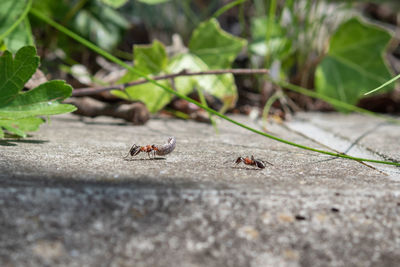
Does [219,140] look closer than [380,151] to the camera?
No

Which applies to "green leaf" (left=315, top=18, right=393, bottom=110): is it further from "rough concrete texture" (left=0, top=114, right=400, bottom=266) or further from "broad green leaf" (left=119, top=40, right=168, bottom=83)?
"rough concrete texture" (left=0, top=114, right=400, bottom=266)

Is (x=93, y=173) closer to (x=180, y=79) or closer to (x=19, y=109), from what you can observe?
(x=19, y=109)

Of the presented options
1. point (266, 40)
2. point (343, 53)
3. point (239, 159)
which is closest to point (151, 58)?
point (266, 40)

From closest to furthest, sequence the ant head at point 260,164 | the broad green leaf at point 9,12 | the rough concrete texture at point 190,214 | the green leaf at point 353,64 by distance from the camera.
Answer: the rough concrete texture at point 190,214
the ant head at point 260,164
the broad green leaf at point 9,12
the green leaf at point 353,64

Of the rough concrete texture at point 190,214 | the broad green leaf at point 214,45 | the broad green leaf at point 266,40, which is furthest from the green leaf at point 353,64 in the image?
the rough concrete texture at point 190,214

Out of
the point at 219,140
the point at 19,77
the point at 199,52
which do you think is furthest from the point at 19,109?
the point at 199,52

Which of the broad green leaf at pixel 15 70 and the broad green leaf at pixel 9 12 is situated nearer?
the broad green leaf at pixel 15 70

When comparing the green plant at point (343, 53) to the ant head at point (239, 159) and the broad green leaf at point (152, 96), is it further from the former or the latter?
the ant head at point (239, 159)
